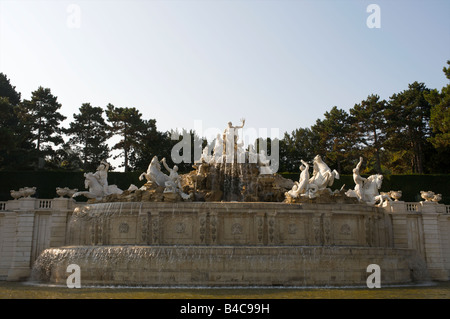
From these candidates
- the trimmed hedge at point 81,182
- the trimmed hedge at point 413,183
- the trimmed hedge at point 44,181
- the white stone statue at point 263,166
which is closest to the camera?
the white stone statue at point 263,166

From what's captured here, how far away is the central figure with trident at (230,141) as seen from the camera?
108 feet

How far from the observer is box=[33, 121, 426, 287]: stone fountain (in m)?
18.8

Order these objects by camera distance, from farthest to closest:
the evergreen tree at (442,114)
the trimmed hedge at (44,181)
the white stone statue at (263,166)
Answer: the evergreen tree at (442,114) < the trimmed hedge at (44,181) < the white stone statue at (263,166)

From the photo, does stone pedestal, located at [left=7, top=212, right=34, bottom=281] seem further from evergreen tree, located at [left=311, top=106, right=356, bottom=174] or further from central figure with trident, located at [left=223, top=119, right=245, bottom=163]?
evergreen tree, located at [left=311, top=106, right=356, bottom=174]

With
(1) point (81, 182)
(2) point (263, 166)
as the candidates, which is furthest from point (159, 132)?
(2) point (263, 166)

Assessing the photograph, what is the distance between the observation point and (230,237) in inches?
882

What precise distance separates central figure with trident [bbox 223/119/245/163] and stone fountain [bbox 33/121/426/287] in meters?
2.81

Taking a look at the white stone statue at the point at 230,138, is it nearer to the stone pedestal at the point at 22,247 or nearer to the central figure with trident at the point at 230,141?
the central figure with trident at the point at 230,141

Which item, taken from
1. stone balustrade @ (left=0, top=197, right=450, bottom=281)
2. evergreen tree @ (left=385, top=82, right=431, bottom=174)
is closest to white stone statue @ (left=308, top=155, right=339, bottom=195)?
stone balustrade @ (left=0, top=197, right=450, bottom=281)

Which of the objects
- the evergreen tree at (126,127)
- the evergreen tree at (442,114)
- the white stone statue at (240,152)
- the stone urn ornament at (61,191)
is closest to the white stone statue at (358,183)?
the white stone statue at (240,152)

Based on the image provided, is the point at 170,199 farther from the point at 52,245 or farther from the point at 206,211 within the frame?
the point at 52,245

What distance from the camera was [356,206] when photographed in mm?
23547

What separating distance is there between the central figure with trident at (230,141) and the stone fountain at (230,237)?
2.81 metres
